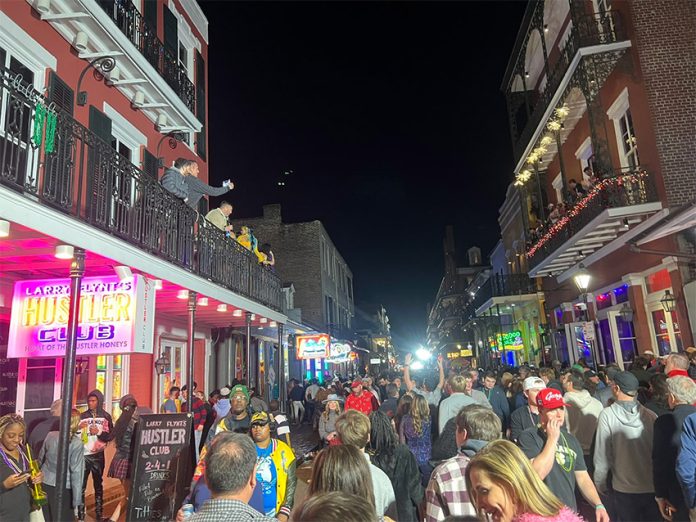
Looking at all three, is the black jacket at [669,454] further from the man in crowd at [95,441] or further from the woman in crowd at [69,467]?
the man in crowd at [95,441]

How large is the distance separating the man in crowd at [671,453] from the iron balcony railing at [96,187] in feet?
20.6

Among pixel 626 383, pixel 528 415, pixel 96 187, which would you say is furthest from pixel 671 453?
pixel 96 187

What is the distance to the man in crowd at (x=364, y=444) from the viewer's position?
376 centimetres

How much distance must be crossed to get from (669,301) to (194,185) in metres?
11.5

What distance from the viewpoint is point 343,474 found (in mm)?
2982

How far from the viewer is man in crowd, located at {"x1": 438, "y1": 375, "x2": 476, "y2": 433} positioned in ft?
21.5

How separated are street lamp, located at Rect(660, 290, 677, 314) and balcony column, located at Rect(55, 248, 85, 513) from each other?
40.9 ft

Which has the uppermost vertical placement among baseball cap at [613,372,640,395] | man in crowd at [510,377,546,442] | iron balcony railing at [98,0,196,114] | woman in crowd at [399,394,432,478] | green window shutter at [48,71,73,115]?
iron balcony railing at [98,0,196,114]

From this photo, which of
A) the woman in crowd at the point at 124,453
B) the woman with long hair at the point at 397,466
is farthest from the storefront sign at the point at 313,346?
the woman with long hair at the point at 397,466

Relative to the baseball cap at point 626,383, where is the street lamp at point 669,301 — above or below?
above

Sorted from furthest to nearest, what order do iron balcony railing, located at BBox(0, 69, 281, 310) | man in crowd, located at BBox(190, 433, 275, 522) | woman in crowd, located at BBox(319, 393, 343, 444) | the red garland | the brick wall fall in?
the red garland → the brick wall → woman in crowd, located at BBox(319, 393, 343, 444) → iron balcony railing, located at BBox(0, 69, 281, 310) → man in crowd, located at BBox(190, 433, 275, 522)

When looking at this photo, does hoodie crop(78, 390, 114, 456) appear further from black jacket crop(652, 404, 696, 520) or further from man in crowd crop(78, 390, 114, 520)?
black jacket crop(652, 404, 696, 520)

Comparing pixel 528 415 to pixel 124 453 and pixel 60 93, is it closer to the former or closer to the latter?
pixel 124 453

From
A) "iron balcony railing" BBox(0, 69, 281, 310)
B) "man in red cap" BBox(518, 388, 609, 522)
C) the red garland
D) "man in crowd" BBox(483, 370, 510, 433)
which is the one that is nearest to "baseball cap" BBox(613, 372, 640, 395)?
"man in red cap" BBox(518, 388, 609, 522)
